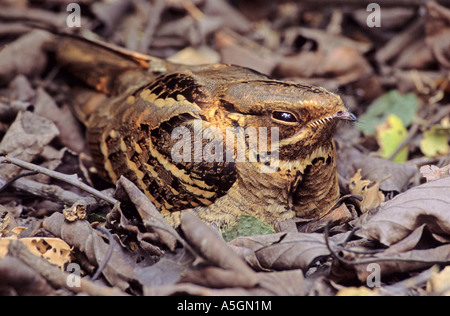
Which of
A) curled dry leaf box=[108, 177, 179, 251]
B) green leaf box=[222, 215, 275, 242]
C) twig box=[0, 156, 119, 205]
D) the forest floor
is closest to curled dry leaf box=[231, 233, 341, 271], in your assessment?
the forest floor

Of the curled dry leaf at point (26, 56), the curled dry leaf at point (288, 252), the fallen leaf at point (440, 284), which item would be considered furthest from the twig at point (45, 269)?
the curled dry leaf at point (26, 56)

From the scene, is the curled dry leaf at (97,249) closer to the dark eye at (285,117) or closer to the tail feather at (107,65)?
the dark eye at (285,117)

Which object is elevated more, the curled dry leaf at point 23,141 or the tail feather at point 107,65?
the tail feather at point 107,65

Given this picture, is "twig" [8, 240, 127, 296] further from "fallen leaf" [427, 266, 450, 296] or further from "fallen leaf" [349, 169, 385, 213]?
"fallen leaf" [349, 169, 385, 213]

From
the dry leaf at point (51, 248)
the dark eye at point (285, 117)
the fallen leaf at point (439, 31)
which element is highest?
the fallen leaf at point (439, 31)

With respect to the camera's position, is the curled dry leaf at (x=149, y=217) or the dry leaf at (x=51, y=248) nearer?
the curled dry leaf at (x=149, y=217)

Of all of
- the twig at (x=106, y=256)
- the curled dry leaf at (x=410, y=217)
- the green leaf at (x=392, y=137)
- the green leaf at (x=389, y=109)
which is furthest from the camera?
the green leaf at (x=389, y=109)

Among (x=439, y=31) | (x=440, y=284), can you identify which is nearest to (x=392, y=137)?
(x=439, y=31)
